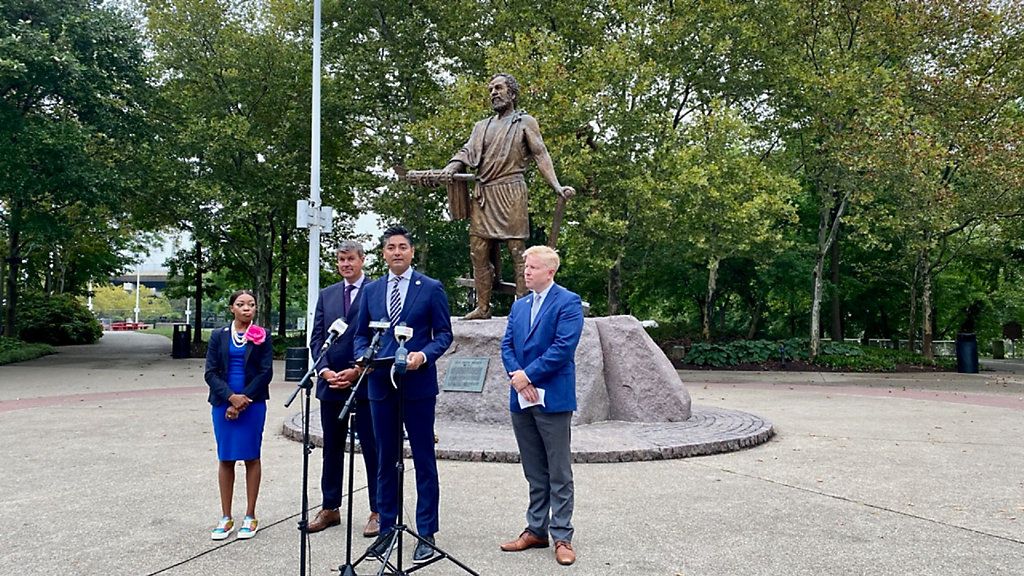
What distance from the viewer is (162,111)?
2152 cm

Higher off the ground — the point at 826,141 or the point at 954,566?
the point at 826,141

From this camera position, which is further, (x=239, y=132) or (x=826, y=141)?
(x=239, y=132)

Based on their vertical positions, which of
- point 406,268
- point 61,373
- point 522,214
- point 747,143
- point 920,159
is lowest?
point 61,373

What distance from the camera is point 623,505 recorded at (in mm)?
5008

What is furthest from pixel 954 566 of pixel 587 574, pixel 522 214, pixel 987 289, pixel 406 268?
pixel 987 289

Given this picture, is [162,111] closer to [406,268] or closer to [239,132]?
[239,132]

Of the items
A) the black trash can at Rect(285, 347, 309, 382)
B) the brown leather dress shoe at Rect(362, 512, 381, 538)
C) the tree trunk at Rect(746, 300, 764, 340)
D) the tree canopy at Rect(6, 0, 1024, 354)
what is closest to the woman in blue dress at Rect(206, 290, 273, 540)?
the brown leather dress shoe at Rect(362, 512, 381, 538)

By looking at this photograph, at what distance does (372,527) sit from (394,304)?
1399 mm

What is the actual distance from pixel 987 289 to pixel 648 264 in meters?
13.8

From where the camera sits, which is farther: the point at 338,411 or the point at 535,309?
the point at 338,411

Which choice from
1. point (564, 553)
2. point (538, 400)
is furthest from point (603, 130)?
point (564, 553)

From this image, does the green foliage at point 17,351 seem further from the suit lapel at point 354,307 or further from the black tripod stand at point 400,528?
the black tripod stand at point 400,528

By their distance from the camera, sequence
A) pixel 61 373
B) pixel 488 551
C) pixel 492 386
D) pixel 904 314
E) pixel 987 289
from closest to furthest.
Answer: pixel 488 551 < pixel 492 386 < pixel 61 373 < pixel 987 289 < pixel 904 314

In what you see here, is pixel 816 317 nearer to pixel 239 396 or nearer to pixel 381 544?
pixel 381 544
